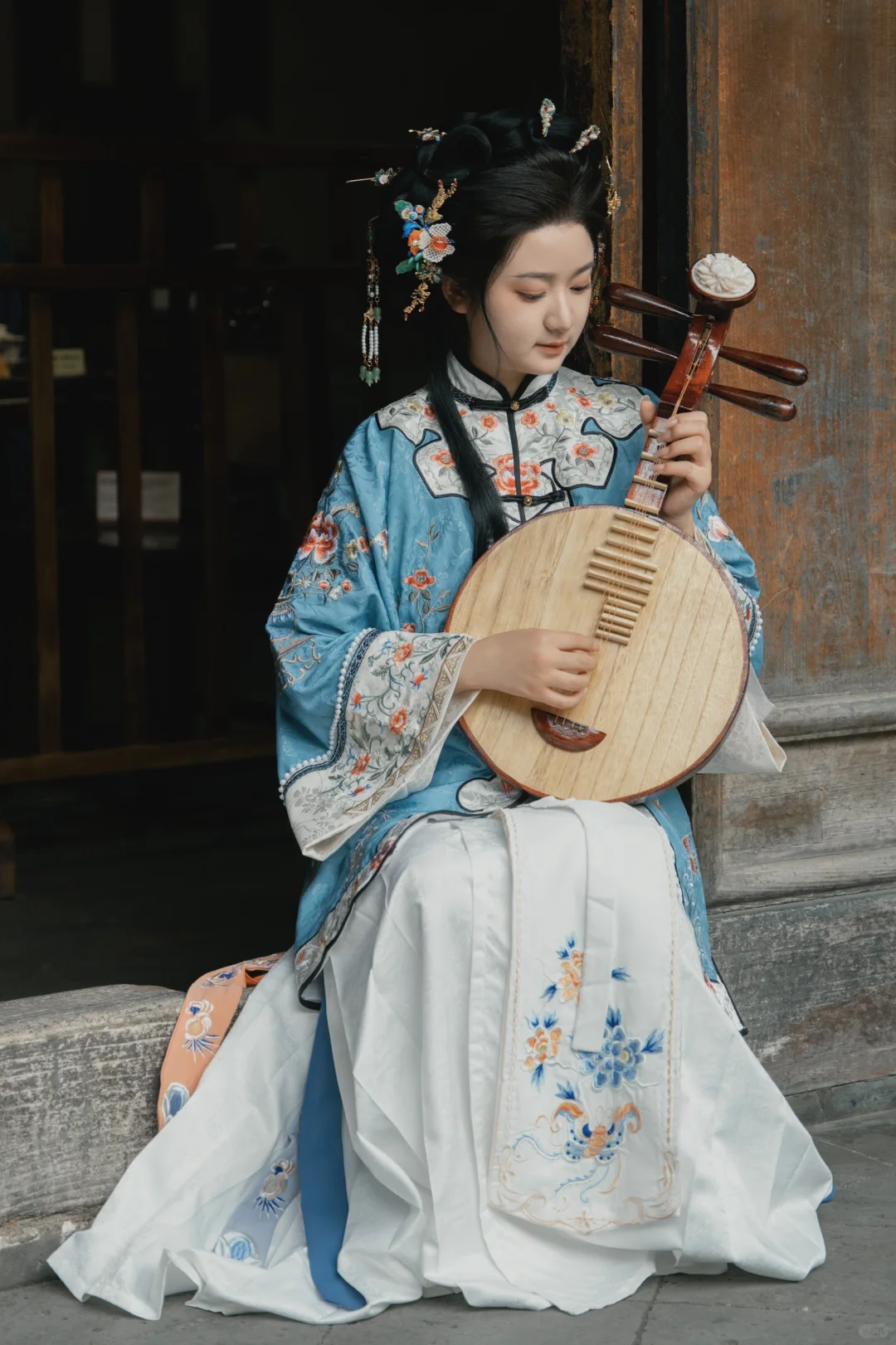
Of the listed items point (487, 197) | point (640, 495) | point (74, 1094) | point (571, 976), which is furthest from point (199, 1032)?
point (487, 197)

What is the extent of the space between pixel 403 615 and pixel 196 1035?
2.35 ft

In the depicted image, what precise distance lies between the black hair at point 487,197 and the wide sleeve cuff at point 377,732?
0.22 m

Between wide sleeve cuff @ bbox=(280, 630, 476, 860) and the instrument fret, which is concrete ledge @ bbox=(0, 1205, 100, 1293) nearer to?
wide sleeve cuff @ bbox=(280, 630, 476, 860)

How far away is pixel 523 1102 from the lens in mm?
2197

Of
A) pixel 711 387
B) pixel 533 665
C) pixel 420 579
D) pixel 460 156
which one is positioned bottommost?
pixel 533 665

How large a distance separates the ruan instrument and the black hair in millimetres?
137

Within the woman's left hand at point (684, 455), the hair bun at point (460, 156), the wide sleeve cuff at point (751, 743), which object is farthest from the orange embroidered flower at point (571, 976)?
the hair bun at point (460, 156)

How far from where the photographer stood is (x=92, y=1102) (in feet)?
8.17

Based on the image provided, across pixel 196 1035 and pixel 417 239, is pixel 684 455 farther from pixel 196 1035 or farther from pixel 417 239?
pixel 196 1035

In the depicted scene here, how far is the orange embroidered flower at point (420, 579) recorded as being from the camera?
249 cm

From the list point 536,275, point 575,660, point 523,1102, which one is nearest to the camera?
point 523,1102

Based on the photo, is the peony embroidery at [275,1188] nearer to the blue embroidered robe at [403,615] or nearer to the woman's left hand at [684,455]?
the blue embroidered robe at [403,615]

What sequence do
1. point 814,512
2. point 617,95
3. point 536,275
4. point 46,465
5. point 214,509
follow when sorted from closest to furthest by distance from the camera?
point 536,275, point 617,95, point 814,512, point 46,465, point 214,509

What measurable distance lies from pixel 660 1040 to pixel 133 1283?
808mm
